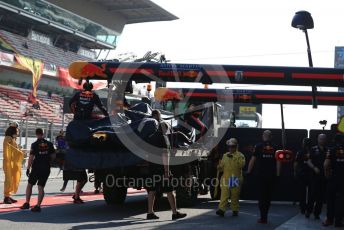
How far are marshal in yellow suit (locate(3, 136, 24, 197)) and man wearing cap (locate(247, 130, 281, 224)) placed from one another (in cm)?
548

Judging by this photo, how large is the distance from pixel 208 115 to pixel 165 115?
1.44 m

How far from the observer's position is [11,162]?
1285 centimetres

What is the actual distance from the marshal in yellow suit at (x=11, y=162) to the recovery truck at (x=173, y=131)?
2112 mm

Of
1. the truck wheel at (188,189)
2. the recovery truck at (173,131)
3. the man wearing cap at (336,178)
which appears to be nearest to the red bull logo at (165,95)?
the recovery truck at (173,131)

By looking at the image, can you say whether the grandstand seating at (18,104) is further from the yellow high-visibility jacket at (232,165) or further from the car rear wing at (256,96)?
the yellow high-visibility jacket at (232,165)

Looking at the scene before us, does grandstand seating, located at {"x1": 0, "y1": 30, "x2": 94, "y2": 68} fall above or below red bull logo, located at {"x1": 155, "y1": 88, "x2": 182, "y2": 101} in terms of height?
above

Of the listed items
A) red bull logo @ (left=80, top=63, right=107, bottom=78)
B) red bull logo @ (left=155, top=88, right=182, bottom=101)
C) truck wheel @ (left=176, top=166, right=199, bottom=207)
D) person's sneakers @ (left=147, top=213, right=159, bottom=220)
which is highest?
red bull logo @ (left=80, top=63, right=107, bottom=78)

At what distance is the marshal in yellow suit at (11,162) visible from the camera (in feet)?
41.6

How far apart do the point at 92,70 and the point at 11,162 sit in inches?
116

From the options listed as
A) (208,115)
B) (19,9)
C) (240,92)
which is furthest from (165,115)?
(19,9)

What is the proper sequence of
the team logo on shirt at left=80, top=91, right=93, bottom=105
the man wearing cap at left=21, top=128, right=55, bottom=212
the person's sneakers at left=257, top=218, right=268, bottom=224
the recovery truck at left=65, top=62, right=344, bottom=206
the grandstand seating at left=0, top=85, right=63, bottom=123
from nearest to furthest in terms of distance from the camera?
the person's sneakers at left=257, top=218, right=268, bottom=224
the recovery truck at left=65, top=62, right=344, bottom=206
the man wearing cap at left=21, top=128, right=55, bottom=212
the team logo on shirt at left=80, top=91, right=93, bottom=105
the grandstand seating at left=0, top=85, right=63, bottom=123

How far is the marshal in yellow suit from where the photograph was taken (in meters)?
12.7

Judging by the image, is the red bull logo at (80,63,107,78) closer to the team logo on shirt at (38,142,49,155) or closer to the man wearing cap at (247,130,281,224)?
the team logo on shirt at (38,142,49,155)

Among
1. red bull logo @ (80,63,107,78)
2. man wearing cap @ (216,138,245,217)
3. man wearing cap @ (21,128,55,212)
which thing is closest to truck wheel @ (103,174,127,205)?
man wearing cap @ (21,128,55,212)
